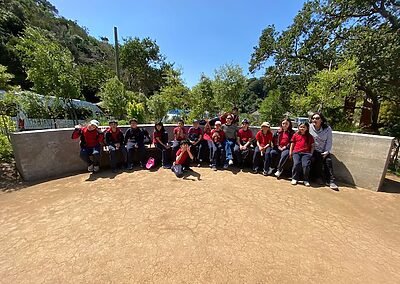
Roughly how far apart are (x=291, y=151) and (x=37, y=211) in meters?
4.84

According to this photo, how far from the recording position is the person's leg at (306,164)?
4469 millimetres

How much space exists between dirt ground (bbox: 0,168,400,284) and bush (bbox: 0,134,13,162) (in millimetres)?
1875

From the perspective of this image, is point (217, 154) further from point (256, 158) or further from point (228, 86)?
point (228, 86)

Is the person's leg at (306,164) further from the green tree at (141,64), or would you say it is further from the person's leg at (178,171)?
the green tree at (141,64)

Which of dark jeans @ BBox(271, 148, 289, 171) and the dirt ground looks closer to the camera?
the dirt ground

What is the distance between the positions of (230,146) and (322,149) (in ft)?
6.79

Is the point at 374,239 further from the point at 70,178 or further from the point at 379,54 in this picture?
the point at 379,54

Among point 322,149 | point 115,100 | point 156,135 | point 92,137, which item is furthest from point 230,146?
point 115,100

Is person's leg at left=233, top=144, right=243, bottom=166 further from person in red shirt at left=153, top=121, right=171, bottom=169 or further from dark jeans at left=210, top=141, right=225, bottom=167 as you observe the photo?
person in red shirt at left=153, top=121, right=171, bottom=169

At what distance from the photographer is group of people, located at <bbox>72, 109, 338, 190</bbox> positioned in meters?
4.60

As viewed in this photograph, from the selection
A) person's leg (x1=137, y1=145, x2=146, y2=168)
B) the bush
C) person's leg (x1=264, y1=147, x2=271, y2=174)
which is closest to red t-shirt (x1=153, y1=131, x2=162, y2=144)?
person's leg (x1=137, y1=145, x2=146, y2=168)

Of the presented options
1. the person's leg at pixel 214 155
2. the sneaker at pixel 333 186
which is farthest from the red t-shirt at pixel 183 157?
the sneaker at pixel 333 186

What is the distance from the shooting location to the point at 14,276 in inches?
81.5

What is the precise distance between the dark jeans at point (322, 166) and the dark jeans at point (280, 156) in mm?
560
